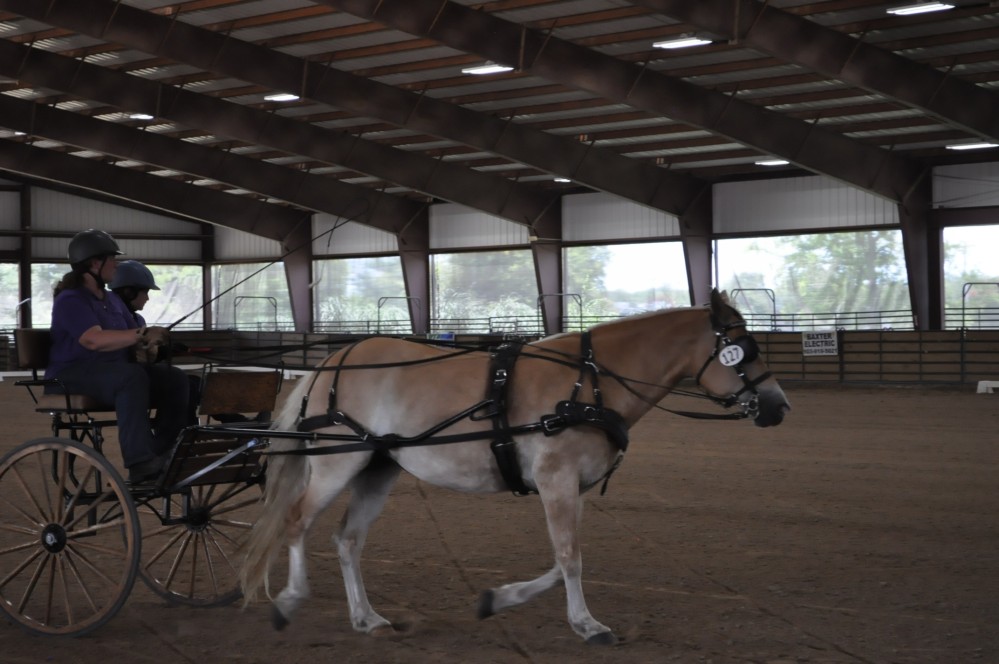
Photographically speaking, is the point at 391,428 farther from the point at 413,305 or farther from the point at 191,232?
the point at 191,232

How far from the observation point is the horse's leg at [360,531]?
5.15m

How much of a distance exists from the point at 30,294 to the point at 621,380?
1255 inches

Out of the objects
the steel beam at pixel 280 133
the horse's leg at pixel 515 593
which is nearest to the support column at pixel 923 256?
the steel beam at pixel 280 133

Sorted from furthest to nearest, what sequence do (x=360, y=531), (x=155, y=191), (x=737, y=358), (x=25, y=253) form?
(x=25, y=253) < (x=155, y=191) < (x=360, y=531) < (x=737, y=358)

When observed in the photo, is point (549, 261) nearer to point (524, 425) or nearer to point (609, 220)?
point (609, 220)

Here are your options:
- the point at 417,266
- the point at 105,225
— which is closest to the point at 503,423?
the point at 417,266

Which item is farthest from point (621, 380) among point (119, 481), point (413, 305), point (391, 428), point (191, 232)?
point (191, 232)

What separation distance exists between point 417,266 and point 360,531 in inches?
1044

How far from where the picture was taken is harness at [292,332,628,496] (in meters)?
4.87

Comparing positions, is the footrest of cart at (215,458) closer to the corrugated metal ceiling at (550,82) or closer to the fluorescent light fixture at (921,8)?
the corrugated metal ceiling at (550,82)

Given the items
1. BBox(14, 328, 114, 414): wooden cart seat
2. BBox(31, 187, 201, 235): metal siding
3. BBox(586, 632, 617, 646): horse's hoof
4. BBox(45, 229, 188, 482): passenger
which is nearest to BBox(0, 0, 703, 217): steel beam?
BBox(45, 229, 188, 482): passenger

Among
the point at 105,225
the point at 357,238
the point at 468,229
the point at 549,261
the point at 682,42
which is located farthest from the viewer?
the point at 105,225

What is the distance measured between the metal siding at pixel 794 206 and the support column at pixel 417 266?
30.0 feet

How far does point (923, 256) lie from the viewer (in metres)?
23.3
